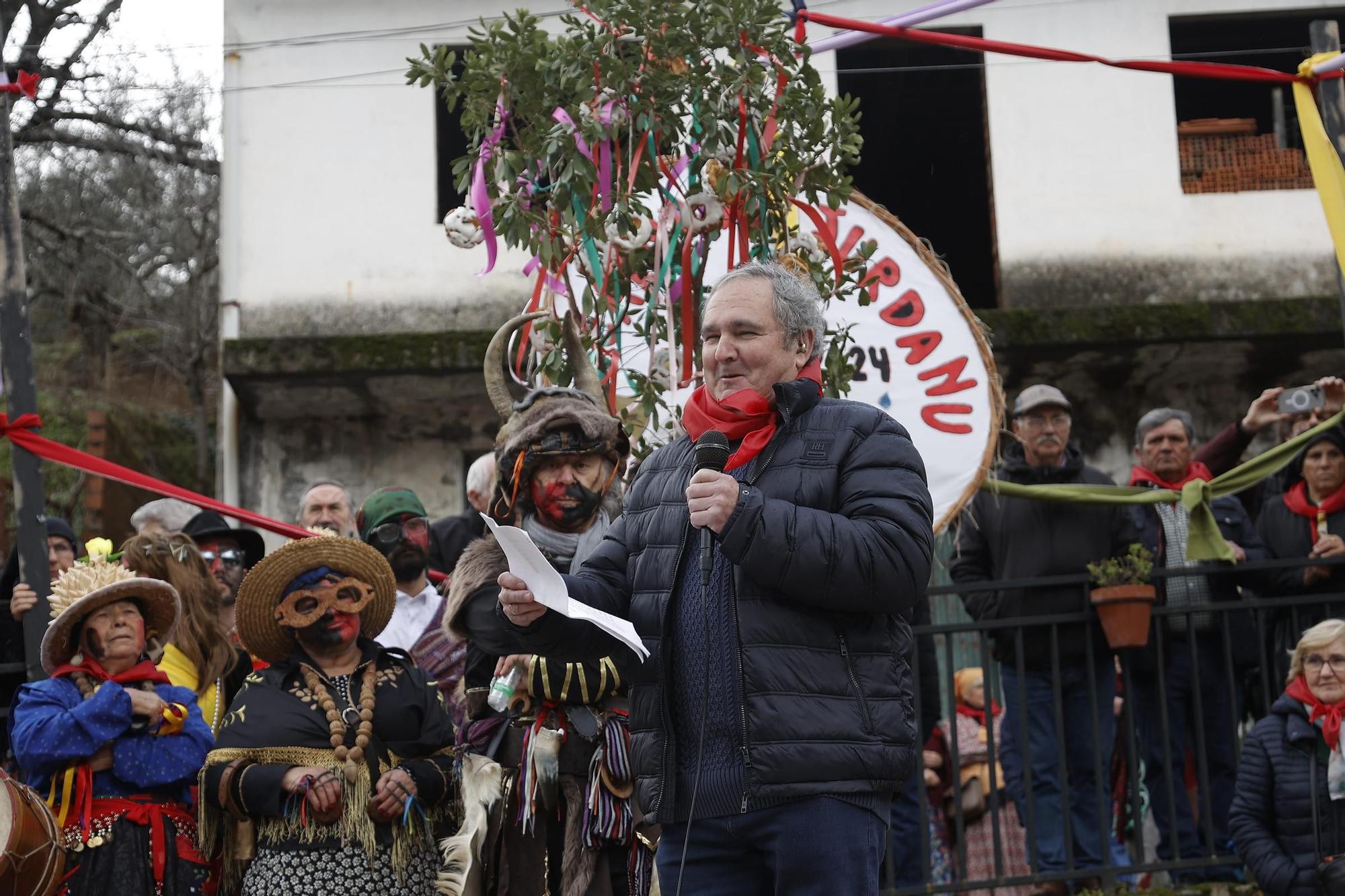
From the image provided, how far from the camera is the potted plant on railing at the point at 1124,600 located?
22.0 feet

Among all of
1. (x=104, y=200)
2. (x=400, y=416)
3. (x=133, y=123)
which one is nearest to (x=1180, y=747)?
(x=400, y=416)

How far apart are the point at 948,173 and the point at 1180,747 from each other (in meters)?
8.84

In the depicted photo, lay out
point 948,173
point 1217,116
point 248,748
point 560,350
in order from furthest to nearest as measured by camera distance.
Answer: point 948,173, point 1217,116, point 560,350, point 248,748

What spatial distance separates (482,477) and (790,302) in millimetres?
3802

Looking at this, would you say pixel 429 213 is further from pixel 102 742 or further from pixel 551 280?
pixel 102 742

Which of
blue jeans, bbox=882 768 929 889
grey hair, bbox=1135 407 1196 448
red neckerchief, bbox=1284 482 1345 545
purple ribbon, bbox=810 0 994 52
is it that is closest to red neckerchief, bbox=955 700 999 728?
blue jeans, bbox=882 768 929 889

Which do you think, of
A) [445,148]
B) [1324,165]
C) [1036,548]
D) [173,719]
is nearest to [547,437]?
[173,719]

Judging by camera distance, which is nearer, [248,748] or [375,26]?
[248,748]

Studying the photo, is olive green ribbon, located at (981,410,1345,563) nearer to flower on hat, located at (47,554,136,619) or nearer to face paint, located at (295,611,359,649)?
face paint, located at (295,611,359,649)

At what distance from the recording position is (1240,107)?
1398 cm

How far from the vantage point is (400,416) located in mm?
12477

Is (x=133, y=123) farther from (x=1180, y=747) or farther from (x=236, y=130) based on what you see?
(x=1180, y=747)

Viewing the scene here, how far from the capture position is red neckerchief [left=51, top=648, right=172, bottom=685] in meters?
5.53

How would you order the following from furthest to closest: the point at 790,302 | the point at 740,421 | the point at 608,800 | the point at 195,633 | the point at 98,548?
1. the point at 195,633
2. the point at 98,548
3. the point at 608,800
4. the point at 790,302
5. the point at 740,421
